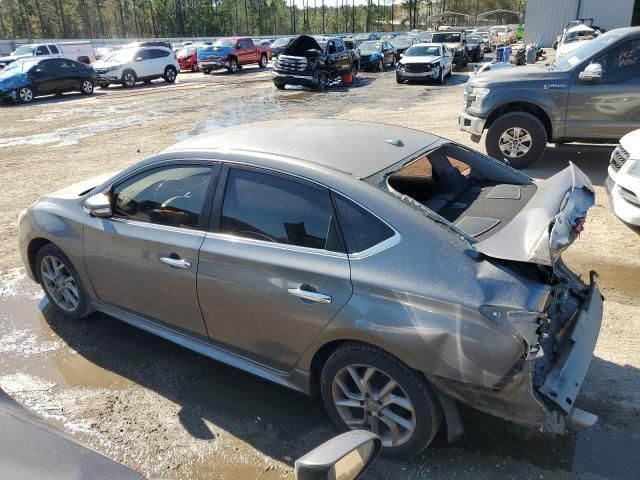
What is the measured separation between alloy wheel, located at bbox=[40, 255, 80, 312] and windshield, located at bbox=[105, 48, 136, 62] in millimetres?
23010

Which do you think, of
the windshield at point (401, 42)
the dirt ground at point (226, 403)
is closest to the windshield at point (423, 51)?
the windshield at point (401, 42)

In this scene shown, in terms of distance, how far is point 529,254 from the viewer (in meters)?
2.43

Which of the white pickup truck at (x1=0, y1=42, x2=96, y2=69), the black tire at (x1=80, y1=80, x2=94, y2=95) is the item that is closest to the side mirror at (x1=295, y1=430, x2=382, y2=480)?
the black tire at (x1=80, y1=80, x2=94, y2=95)

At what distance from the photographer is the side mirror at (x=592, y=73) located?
7.37 metres

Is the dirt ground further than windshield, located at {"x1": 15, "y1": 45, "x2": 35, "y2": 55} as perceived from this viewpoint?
No

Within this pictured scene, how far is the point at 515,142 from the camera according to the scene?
8.17 metres

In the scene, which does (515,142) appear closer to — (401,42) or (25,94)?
(25,94)

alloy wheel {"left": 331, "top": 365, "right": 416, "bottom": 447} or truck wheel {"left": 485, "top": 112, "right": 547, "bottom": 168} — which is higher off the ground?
truck wheel {"left": 485, "top": 112, "right": 547, "bottom": 168}

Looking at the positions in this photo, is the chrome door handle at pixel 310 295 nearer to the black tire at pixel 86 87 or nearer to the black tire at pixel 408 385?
the black tire at pixel 408 385

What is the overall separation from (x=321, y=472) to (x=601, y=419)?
7.83 feet

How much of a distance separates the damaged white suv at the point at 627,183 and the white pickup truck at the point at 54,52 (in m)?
25.3

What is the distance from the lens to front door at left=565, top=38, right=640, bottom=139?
7426 mm

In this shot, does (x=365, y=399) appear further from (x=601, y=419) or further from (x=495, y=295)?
(x=601, y=419)

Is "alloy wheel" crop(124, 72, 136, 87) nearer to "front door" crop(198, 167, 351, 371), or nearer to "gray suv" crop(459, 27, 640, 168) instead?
"gray suv" crop(459, 27, 640, 168)
